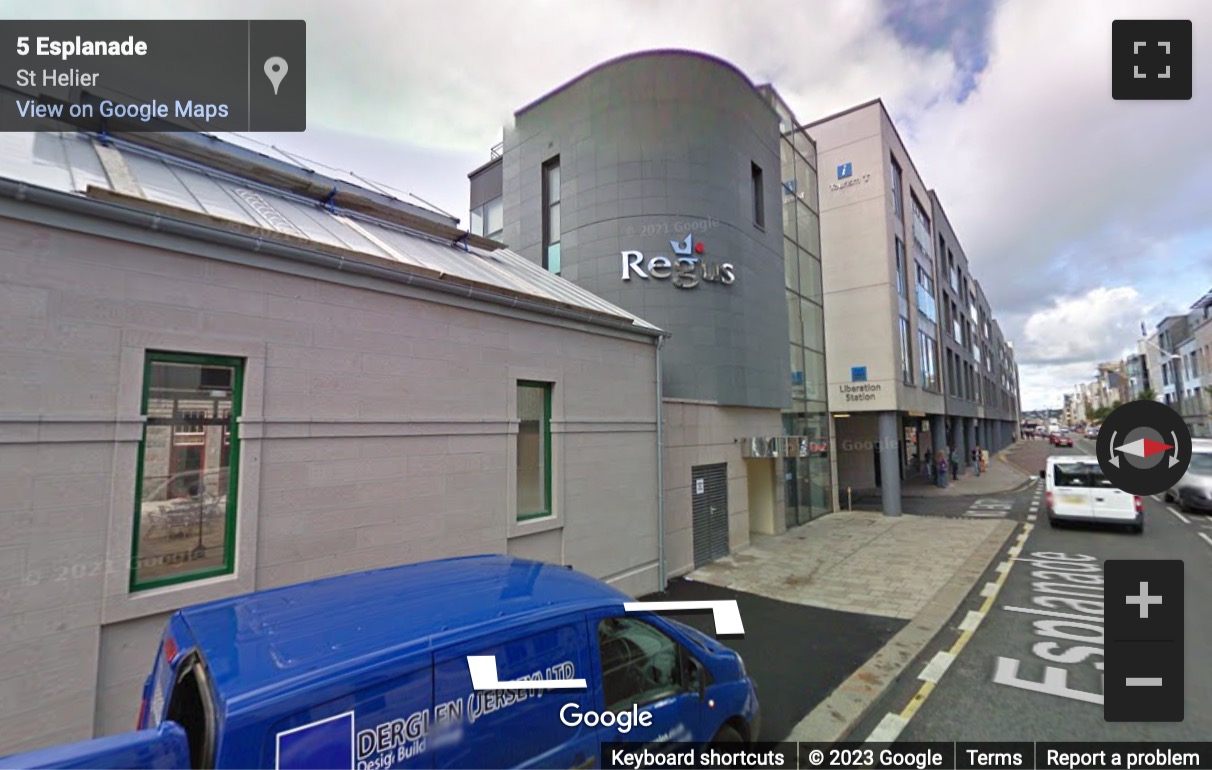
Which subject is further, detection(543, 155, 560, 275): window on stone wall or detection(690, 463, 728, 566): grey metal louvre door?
detection(543, 155, 560, 275): window on stone wall

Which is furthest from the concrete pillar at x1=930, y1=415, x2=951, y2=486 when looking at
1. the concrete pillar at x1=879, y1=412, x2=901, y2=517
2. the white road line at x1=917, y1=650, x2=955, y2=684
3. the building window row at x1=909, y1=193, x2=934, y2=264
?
the white road line at x1=917, y1=650, x2=955, y2=684

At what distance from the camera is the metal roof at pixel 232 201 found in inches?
173

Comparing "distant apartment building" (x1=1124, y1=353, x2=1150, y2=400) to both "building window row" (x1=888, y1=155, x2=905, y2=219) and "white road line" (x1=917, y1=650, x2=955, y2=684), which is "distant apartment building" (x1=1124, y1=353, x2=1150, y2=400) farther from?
"white road line" (x1=917, y1=650, x2=955, y2=684)

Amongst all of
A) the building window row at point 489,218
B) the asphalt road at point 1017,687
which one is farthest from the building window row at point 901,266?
the building window row at point 489,218

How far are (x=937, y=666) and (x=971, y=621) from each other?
6.49ft

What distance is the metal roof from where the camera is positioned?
14.4ft

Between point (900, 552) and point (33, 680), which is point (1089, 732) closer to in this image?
point (900, 552)

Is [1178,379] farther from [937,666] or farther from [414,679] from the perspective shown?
[414,679]

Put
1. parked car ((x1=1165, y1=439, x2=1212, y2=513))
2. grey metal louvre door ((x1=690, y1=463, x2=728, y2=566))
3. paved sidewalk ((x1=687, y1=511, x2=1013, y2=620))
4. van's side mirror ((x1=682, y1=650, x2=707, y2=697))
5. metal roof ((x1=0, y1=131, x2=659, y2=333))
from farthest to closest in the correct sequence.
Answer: parked car ((x1=1165, y1=439, x2=1212, y2=513)), grey metal louvre door ((x1=690, y1=463, x2=728, y2=566)), paved sidewalk ((x1=687, y1=511, x2=1013, y2=620)), metal roof ((x1=0, y1=131, x2=659, y2=333)), van's side mirror ((x1=682, y1=650, x2=707, y2=697))

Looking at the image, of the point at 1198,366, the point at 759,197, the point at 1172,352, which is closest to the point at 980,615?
the point at 759,197

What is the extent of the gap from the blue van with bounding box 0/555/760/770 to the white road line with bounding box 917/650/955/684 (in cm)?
336

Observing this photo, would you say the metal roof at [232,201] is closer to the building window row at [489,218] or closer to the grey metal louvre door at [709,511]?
the grey metal louvre door at [709,511]

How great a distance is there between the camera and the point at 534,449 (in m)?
7.60

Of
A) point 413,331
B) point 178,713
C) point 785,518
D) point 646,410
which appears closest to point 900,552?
point 785,518
